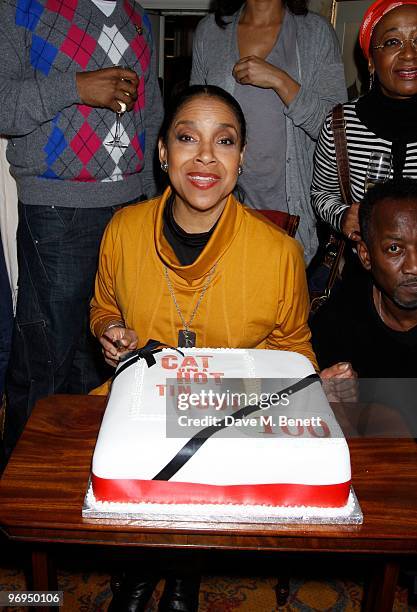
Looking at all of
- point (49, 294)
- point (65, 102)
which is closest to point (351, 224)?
point (65, 102)

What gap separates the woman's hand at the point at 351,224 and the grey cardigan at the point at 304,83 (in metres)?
0.48

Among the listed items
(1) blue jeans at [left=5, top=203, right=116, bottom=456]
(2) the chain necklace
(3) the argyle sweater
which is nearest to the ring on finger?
(3) the argyle sweater

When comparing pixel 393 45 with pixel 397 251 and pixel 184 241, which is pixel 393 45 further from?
pixel 184 241

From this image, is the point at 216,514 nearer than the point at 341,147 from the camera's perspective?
Yes

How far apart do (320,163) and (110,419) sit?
151 centimetres

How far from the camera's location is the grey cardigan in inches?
96.8

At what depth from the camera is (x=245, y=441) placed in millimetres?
1135

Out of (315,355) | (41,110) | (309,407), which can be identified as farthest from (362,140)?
(309,407)

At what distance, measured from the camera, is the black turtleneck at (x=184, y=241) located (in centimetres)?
193

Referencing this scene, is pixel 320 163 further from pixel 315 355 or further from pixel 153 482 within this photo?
pixel 153 482

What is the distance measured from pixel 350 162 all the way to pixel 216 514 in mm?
1507

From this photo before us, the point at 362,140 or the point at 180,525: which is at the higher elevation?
the point at 362,140

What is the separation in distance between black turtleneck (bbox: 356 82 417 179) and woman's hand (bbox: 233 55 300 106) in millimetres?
279

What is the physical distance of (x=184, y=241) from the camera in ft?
6.37
